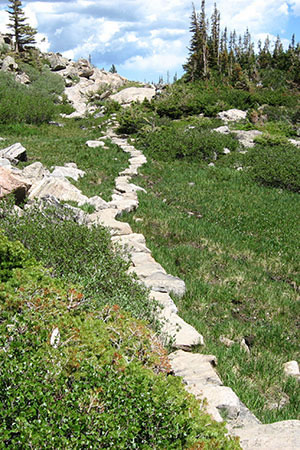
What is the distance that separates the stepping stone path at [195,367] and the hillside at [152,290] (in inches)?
1.0

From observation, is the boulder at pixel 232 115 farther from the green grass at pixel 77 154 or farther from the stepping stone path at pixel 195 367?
the stepping stone path at pixel 195 367

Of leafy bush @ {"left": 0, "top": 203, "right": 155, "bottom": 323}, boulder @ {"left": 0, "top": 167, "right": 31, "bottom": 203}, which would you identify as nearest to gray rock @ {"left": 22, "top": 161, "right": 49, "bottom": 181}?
boulder @ {"left": 0, "top": 167, "right": 31, "bottom": 203}

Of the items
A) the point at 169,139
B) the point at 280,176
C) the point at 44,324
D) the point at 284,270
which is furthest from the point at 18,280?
the point at 169,139

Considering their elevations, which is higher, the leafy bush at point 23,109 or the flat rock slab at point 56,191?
the leafy bush at point 23,109

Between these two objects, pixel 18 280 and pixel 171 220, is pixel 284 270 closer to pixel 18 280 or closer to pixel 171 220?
pixel 171 220

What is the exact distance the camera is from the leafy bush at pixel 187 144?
61.4ft

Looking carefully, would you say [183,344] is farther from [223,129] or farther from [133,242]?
[223,129]

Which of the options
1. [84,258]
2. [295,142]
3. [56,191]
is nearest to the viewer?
[84,258]

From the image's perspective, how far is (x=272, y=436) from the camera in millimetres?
3365

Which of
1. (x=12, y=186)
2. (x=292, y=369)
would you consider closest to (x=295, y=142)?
(x=12, y=186)

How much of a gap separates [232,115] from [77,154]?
596 inches

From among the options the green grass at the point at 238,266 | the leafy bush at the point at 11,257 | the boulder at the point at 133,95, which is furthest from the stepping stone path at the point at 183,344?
the boulder at the point at 133,95

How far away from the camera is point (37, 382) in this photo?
3176 mm

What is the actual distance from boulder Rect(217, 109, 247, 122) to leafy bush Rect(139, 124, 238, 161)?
7.10 metres
